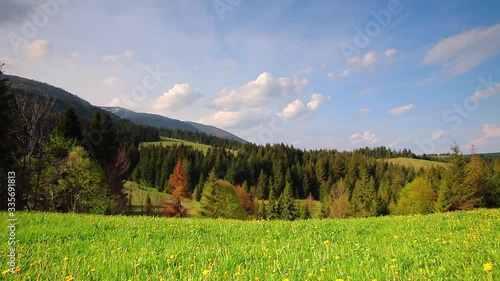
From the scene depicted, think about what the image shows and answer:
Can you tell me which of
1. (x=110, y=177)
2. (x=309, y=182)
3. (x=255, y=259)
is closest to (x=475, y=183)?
(x=255, y=259)

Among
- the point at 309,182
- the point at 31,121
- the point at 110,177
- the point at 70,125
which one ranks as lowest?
the point at 309,182

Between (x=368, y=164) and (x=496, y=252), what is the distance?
174450 millimetres

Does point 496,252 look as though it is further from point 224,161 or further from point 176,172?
point 224,161

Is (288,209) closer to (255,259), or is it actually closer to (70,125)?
(70,125)

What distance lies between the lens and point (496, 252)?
199 inches

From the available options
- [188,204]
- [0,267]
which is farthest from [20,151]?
[188,204]

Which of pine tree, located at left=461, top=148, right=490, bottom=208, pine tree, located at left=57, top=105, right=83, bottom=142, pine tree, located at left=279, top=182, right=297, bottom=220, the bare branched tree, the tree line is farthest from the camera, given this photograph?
pine tree, located at left=279, top=182, right=297, bottom=220

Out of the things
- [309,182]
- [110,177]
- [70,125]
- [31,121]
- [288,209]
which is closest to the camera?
[31,121]

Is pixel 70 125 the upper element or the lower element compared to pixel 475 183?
upper

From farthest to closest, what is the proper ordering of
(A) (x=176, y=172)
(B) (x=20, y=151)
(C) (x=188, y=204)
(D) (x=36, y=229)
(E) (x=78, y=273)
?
1. (C) (x=188, y=204)
2. (A) (x=176, y=172)
3. (B) (x=20, y=151)
4. (D) (x=36, y=229)
5. (E) (x=78, y=273)

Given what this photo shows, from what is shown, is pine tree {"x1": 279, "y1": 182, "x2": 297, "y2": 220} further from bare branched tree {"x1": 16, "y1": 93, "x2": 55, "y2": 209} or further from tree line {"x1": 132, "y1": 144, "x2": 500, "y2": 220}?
bare branched tree {"x1": 16, "y1": 93, "x2": 55, "y2": 209}

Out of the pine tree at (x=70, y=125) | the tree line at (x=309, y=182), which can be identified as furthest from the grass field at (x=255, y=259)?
the tree line at (x=309, y=182)

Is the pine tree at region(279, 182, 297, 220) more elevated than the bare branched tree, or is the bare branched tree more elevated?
the bare branched tree

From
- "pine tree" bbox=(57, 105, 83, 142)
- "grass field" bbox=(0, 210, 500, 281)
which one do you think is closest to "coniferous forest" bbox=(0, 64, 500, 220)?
"pine tree" bbox=(57, 105, 83, 142)
